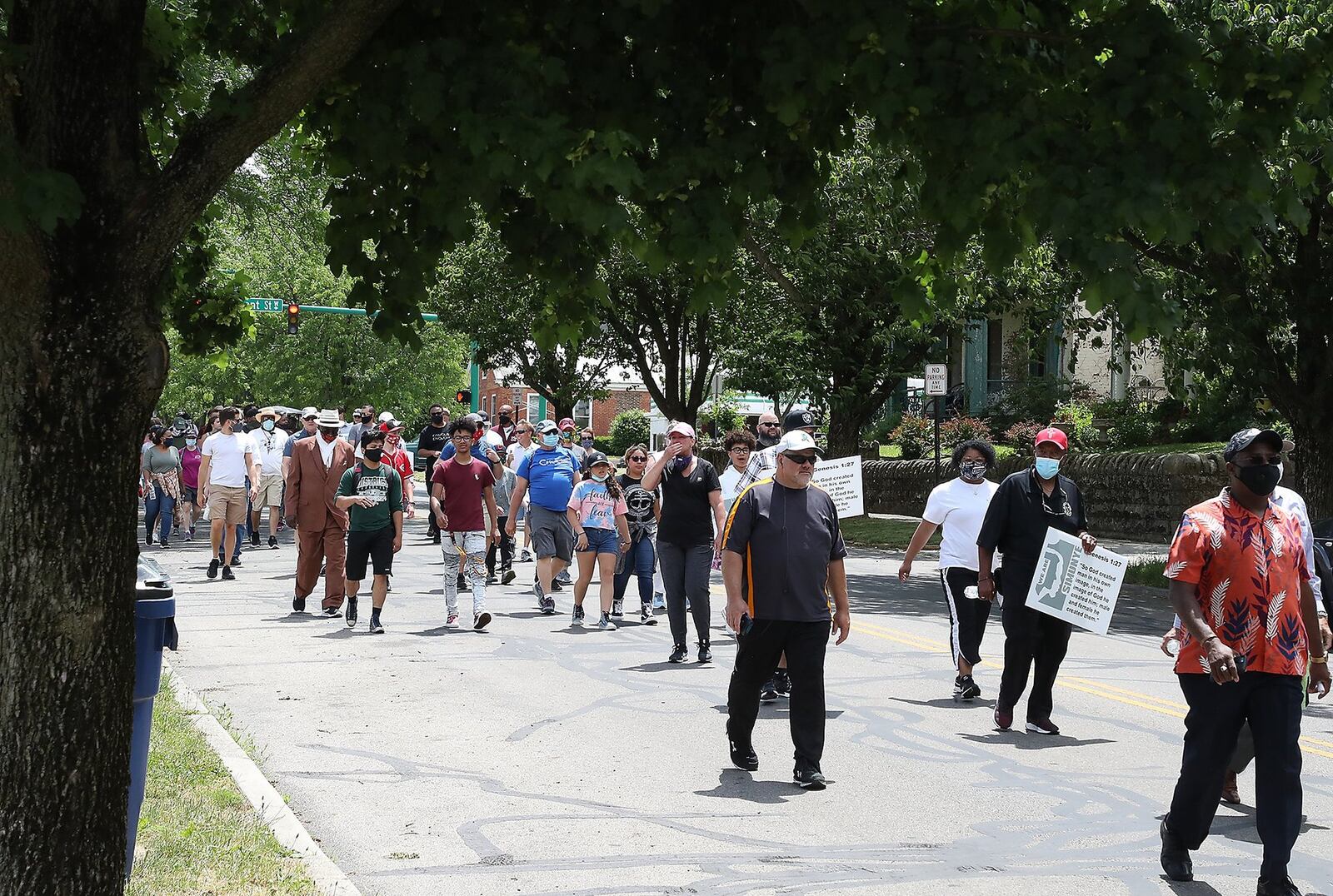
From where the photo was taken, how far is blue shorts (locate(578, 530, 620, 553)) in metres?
13.6

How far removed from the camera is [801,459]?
766 cm

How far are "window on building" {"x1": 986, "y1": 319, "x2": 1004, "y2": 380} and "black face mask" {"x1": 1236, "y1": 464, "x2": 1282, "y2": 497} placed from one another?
33.0 meters

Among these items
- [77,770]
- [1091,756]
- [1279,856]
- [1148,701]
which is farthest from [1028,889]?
[1148,701]

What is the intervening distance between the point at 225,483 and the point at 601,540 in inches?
243

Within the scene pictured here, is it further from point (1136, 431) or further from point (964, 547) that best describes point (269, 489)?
point (1136, 431)

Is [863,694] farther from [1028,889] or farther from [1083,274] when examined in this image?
[1083,274]

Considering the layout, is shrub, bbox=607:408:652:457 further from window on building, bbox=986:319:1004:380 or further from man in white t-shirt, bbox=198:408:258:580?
man in white t-shirt, bbox=198:408:258:580

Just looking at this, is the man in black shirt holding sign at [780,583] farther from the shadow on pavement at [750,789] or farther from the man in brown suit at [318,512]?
the man in brown suit at [318,512]

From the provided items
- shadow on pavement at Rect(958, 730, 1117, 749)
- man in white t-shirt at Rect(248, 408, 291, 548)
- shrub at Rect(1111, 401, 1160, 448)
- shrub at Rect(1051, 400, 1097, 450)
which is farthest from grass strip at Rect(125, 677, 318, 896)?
shrub at Rect(1051, 400, 1097, 450)

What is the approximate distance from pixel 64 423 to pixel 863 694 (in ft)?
22.8

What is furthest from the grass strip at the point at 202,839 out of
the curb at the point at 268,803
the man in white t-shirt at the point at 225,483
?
the man in white t-shirt at the point at 225,483

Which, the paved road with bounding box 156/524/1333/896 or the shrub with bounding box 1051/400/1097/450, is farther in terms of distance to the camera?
the shrub with bounding box 1051/400/1097/450

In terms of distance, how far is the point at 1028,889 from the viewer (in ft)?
18.9

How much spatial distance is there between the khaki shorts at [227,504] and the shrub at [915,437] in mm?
17542
